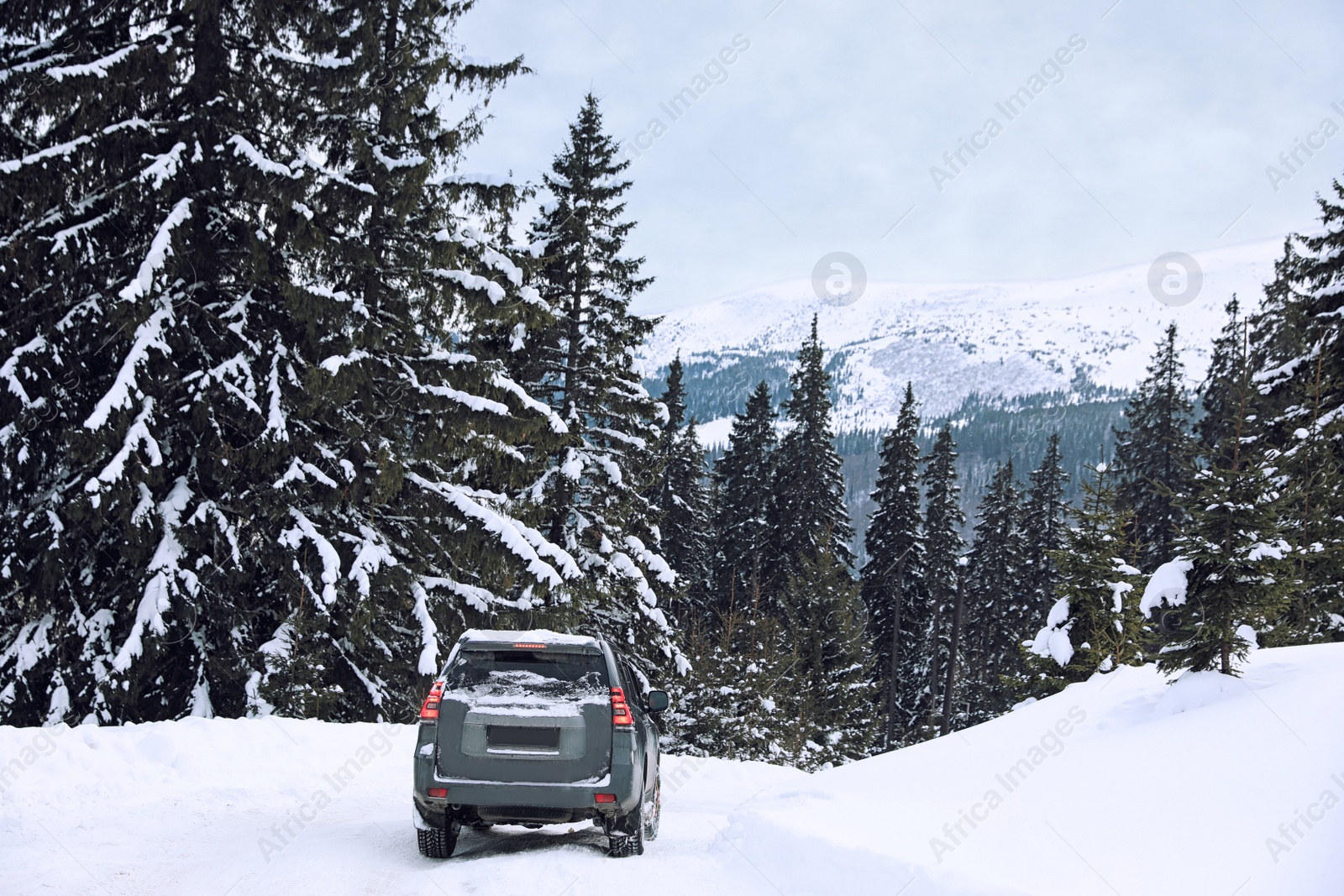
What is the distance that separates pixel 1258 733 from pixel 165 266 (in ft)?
42.8

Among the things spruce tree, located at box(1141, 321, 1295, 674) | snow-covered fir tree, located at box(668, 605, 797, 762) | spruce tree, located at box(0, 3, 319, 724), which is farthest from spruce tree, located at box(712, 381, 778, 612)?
spruce tree, located at box(1141, 321, 1295, 674)

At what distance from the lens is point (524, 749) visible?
713cm

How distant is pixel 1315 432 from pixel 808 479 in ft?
94.5

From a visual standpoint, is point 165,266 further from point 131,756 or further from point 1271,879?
point 1271,879

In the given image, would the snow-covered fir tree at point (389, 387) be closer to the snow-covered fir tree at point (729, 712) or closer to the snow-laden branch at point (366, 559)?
the snow-laden branch at point (366, 559)

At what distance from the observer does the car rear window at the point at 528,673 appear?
7410 millimetres

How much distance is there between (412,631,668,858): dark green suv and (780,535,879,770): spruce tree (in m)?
28.4

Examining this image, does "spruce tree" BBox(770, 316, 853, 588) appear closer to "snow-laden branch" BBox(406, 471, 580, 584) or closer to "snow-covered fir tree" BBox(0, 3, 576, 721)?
"snow-laden branch" BBox(406, 471, 580, 584)

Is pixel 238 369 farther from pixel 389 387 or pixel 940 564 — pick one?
pixel 940 564

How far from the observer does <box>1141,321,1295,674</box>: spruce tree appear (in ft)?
33.7

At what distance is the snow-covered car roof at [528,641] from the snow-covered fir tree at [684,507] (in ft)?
124

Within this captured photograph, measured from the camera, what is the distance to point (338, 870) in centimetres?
662

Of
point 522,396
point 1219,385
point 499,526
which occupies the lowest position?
point 499,526

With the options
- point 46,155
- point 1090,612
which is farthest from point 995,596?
point 46,155
